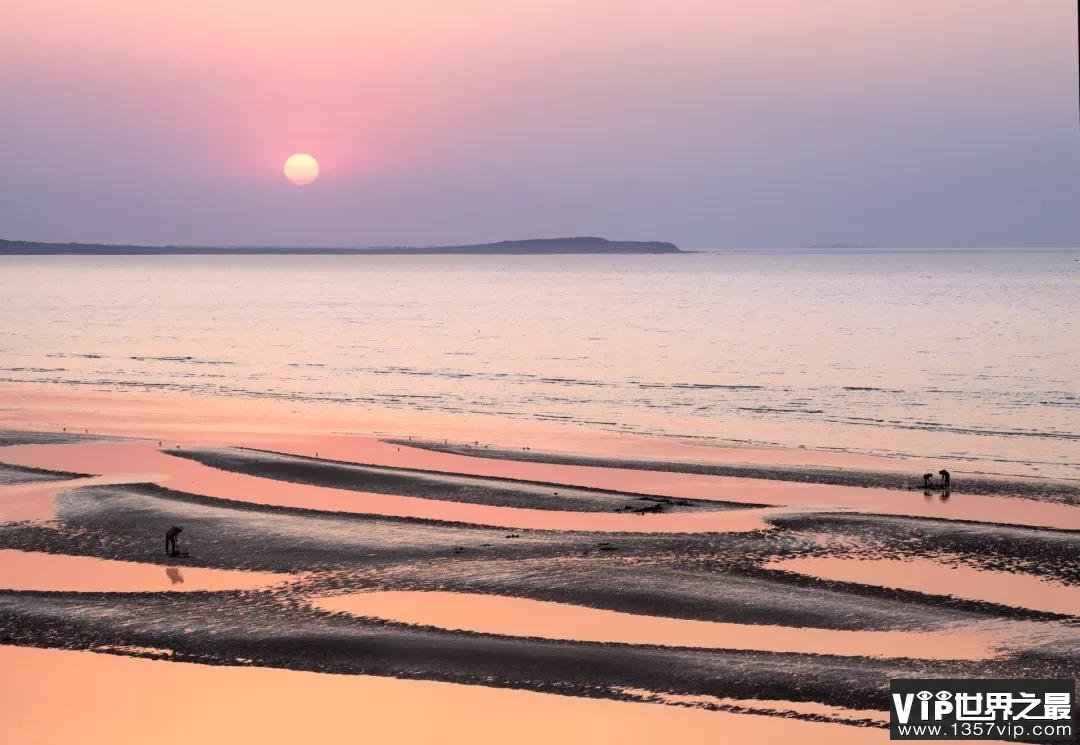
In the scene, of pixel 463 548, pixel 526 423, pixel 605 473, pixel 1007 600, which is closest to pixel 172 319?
pixel 526 423

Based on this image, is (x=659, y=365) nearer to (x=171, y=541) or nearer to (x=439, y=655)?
(x=171, y=541)

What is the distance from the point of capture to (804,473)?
3816 centimetres

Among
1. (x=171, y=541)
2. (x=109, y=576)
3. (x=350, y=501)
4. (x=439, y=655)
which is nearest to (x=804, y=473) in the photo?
(x=350, y=501)

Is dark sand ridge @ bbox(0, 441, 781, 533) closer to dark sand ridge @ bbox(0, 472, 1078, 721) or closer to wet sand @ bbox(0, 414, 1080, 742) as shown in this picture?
wet sand @ bbox(0, 414, 1080, 742)

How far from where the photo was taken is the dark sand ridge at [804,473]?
114 feet

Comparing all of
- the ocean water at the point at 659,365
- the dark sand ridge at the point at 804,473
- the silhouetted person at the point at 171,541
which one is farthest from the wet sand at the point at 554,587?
the ocean water at the point at 659,365

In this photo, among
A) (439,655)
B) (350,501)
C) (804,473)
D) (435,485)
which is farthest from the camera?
(804,473)

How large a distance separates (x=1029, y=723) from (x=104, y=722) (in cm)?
1312

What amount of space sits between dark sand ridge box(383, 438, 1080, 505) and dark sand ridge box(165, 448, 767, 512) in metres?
4.49

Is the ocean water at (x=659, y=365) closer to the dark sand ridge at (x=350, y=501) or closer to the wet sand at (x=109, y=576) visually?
the dark sand ridge at (x=350, y=501)

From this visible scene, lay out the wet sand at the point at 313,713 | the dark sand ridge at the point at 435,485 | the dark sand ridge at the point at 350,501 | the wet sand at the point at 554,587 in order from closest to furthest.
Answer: the wet sand at the point at 313,713, the wet sand at the point at 554,587, the dark sand ridge at the point at 350,501, the dark sand ridge at the point at 435,485

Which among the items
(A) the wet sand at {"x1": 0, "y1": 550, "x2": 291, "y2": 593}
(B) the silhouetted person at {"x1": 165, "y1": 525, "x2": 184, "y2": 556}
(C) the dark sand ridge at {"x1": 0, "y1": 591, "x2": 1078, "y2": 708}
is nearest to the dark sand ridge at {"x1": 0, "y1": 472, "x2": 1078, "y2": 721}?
(C) the dark sand ridge at {"x1": 0, "y1": 591, "x2": 1078, "y2": 708}

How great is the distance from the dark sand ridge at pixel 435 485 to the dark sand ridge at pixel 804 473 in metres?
4.49

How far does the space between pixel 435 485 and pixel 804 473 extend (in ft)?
38.3
